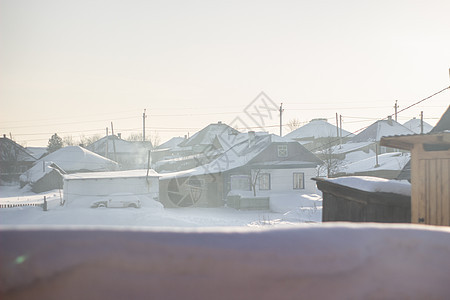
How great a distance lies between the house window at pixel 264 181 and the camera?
28703 mm

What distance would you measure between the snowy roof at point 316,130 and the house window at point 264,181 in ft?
115

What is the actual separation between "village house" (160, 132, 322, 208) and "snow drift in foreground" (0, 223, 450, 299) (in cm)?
2567

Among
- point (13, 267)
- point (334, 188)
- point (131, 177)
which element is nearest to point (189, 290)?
point (13, 267)

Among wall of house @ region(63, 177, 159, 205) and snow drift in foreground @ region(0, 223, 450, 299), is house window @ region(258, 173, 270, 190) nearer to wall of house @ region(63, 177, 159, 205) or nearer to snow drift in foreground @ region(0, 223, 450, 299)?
wall of house @ region(63, 177, 159, 205)

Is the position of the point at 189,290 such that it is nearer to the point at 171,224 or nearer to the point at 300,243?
the point at 300,243

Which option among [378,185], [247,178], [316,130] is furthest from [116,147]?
[378,185]

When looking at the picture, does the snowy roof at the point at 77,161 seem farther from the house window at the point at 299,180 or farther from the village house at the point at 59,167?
the house window at the point at 299,180

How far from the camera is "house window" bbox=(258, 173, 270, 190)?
1130 inches

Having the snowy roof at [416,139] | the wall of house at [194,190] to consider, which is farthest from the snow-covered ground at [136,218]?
the snowy roof at [416,139]

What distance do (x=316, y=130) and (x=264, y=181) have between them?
1438 inches

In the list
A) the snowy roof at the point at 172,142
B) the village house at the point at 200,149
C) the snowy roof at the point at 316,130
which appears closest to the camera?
the village house at the point at 200,149

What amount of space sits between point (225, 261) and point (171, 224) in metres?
→ 16.1

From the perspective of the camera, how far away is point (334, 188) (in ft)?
28.2

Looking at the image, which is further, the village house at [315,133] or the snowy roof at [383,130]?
the village house at [315,133]
